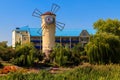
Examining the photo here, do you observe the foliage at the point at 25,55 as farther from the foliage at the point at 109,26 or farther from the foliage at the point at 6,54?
the foliage at the point at 109,26

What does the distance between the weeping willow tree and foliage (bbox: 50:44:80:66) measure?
244 centimetres

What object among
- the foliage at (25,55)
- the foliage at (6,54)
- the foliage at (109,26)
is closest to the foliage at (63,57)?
the foliage at (25,55)

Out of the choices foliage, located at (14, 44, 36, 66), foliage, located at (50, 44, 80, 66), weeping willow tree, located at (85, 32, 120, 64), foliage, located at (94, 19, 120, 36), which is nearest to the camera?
foliage, located at (14, 44, 36, 66)

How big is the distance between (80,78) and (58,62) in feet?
84.2

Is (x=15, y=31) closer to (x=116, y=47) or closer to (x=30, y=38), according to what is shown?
(x=30, y=38)

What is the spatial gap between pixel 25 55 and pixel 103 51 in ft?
33.2

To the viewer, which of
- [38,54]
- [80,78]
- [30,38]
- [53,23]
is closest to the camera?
[80,78]

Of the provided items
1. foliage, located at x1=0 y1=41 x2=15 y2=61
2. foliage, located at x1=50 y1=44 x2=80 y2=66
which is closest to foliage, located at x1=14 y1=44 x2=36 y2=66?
foliage, located at x1=0 y1=41 x2=15 y2=61

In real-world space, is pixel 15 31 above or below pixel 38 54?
above

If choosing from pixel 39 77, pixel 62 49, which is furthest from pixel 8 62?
pixel 39 77

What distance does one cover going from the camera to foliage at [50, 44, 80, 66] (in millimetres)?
45750

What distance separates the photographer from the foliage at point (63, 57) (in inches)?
1801

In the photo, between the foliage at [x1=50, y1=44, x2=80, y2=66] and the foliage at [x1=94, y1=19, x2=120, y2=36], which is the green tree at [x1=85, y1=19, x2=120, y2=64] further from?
the foliage at [x1=94, y1=19, x2=120, y2=36]

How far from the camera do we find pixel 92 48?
44938 mm
